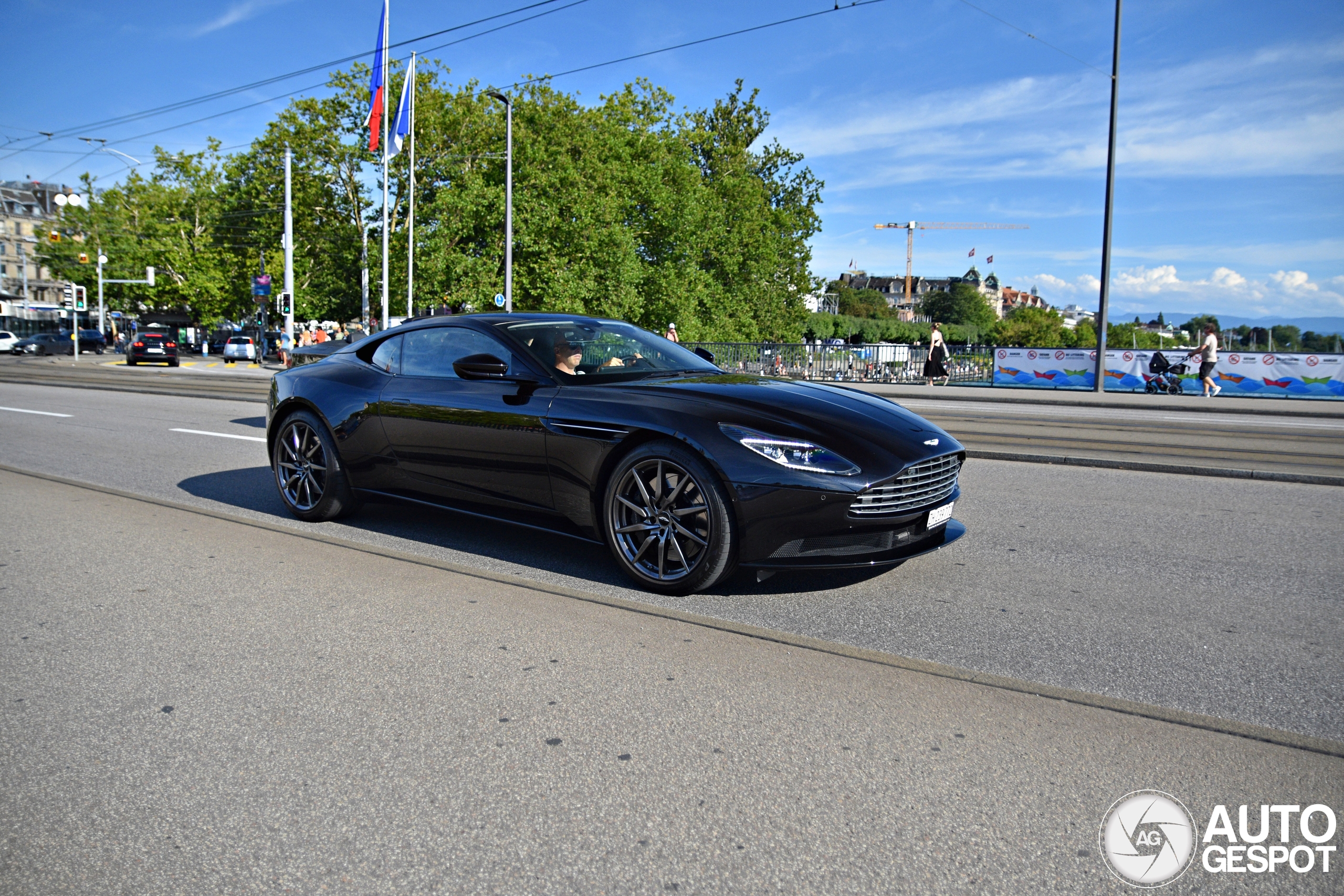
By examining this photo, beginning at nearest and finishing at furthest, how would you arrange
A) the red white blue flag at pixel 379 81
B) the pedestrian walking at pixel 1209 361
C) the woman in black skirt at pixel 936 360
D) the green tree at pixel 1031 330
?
the pedestrian walking at pixel 1209 361
the woman in black skirt at pixel 936 360
the red white blue flag at pixel 379 81
the green tree at pixel 1031 330

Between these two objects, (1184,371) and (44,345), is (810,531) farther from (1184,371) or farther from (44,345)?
(44,345)

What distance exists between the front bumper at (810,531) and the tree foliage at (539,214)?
32.1 m

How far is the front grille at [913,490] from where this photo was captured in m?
4.16

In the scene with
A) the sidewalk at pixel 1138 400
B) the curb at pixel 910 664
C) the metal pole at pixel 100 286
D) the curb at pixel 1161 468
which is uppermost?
the metal pole at pixel 100 286

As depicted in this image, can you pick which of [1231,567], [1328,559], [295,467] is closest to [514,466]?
[295,467]

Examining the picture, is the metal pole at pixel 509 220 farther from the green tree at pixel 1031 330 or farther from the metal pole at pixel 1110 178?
the green tree at pixel 1031 330

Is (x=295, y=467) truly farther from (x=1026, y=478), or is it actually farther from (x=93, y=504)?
(x=1026, y=478)

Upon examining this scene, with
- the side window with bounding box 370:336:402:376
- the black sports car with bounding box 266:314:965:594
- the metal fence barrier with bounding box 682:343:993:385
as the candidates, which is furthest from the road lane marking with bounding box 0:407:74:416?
the metal fence barrier with bounding box 682:343:993:385

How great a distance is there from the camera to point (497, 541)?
5.69 metres

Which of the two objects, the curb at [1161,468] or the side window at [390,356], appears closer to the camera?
the side window at [390,356]

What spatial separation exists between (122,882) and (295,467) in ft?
14.5

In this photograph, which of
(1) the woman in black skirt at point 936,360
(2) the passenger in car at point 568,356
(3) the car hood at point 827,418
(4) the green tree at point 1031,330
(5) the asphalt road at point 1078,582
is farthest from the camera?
(4) the green tree at point 1031,330

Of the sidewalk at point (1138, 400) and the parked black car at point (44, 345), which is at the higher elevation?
the parked black car at point (44, 345)

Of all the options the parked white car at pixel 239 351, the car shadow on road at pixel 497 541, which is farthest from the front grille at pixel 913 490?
the parked white car at pixel 239 351
